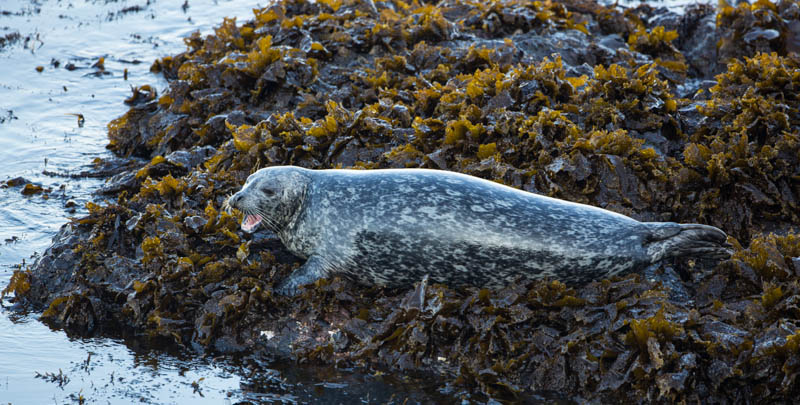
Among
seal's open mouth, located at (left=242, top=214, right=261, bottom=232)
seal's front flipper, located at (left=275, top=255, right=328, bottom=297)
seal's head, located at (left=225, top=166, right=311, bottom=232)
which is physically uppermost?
seal's head, located at (left=225, top=166, right=311, bottom=232)

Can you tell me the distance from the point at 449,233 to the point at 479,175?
3.62 feet

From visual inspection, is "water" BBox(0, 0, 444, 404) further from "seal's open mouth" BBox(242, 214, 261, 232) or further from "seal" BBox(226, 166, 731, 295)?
"seal's open mouth" BBox(242, 214, 261, 232)

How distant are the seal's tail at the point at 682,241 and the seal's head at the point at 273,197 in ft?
7.88

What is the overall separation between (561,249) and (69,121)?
678cm

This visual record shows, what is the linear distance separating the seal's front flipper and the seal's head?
15.4 inches

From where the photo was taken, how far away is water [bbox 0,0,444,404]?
4480 millimetres

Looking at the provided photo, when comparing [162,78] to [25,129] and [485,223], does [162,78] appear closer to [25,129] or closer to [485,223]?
[25,129]

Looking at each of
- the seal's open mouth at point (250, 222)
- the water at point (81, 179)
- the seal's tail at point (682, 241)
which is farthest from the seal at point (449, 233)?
the water at point (81, 179)

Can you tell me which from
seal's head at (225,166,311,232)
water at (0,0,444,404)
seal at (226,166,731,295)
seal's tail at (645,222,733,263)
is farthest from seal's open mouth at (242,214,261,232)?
seal's tail at (645,222,733,263)

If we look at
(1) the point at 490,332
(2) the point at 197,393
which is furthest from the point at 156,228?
(1) the point at 490,332

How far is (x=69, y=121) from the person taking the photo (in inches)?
363

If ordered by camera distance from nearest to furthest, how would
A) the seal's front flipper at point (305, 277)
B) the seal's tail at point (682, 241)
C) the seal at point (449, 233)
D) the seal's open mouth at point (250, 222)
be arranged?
the seal at point (449, 233)
the seal's tail at point (682, 241)
the seal's front flipper at point (305, 277)
the seal's open mouth at point (250, 222)

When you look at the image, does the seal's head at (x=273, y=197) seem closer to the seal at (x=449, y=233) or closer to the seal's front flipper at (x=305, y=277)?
the seal at (x=449, y=233)

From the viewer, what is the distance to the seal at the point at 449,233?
4.89m
